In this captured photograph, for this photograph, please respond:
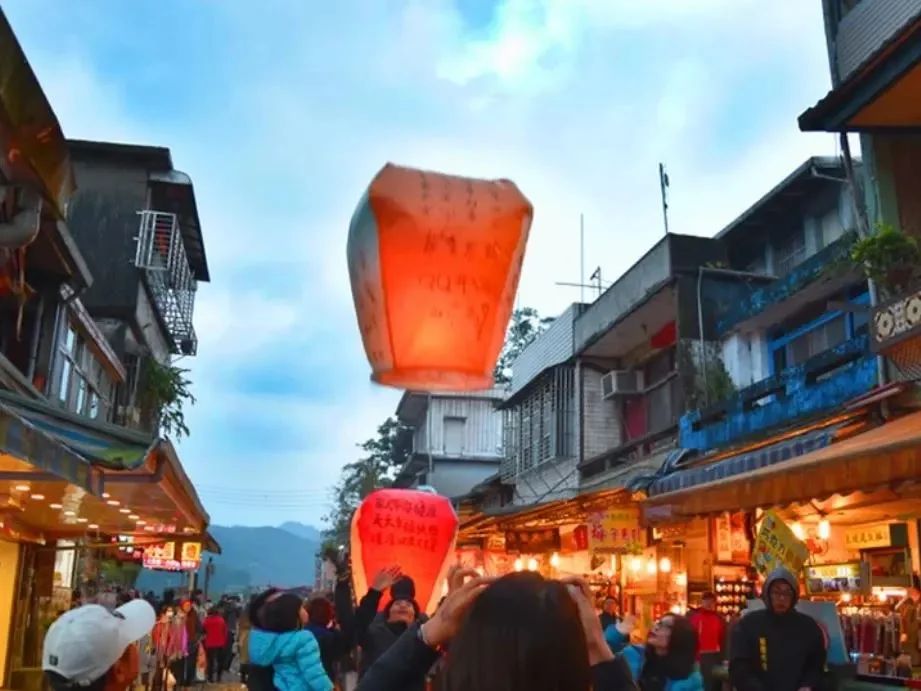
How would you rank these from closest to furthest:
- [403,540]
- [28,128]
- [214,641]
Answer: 1. [403,540]
2. [28,128]
3. [214,641]

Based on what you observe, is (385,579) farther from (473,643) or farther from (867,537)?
(867,537)

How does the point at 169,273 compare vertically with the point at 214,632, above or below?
above

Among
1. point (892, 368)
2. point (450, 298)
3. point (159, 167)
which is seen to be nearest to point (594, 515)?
point (892, 368)

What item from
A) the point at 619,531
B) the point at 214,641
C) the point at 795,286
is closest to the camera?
the point at 795,286

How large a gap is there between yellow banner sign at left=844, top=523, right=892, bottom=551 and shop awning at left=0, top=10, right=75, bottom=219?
10.8 m

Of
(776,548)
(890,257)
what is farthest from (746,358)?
(776,548)

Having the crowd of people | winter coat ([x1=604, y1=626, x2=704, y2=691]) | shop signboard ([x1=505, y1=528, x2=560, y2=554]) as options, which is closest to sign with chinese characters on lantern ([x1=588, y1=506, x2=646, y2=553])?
shop signboard ([x1=505, y1=528, x2=560, y2=554])

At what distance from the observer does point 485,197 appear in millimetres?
5414

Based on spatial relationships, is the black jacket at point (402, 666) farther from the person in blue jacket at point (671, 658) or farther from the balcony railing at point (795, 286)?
the balcony railing at point (795, 286)

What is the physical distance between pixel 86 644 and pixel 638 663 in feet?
11.8

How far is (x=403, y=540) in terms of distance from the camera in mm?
7301

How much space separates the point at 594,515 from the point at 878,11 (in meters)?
7.42

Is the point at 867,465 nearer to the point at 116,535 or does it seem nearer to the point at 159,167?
the point at 116,535

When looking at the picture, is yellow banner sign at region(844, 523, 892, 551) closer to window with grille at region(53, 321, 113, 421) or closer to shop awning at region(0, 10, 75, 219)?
shop awning at region(0, 10, 75, 219)
